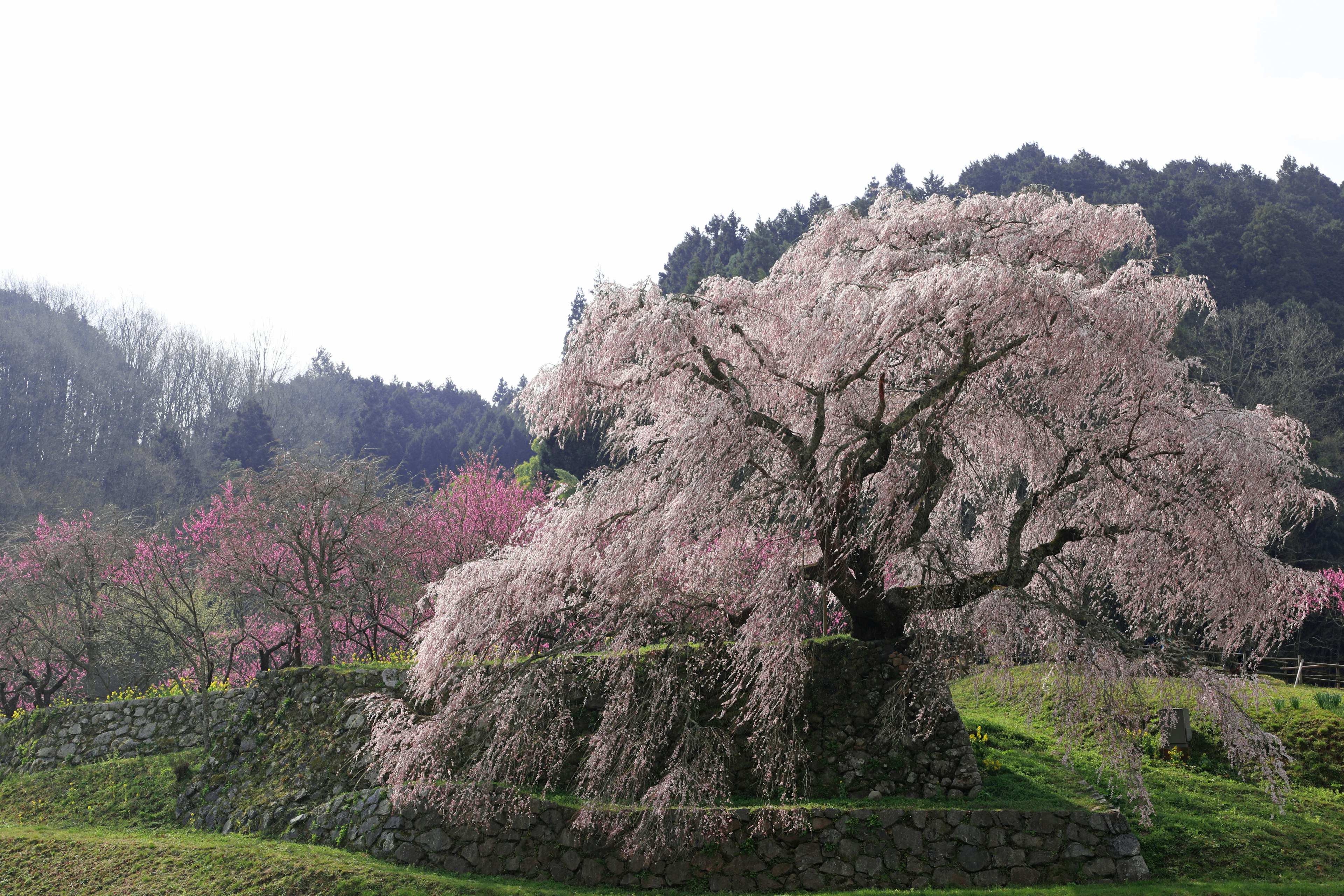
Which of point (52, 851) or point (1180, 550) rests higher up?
point (1180, 550)

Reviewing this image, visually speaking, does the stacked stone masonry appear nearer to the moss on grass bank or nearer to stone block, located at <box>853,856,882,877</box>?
stone block, located at <box>853,856,882,877</box>

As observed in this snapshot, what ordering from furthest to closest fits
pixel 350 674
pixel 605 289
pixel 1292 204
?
pixel 1292 204 < pixel 350 674 < pixel 605 289

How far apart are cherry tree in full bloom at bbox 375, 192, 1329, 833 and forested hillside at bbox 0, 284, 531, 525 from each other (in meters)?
26.7

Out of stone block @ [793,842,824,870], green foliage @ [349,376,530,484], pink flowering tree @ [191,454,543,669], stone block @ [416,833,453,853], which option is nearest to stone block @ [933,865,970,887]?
stone block @ [793,842,824,870]

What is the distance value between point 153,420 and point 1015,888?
44.6 meters

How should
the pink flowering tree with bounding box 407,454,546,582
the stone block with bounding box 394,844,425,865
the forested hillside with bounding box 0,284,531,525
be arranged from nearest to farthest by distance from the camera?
the stone block with bounding box 394,844,425,865, the pink flowering tree with bounding box 407,454,546,582, the forested hillside with bounding box 0,284,531,525

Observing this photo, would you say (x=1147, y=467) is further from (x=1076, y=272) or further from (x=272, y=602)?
(x=272, y=602)

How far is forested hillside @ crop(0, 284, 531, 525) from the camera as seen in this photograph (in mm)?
35281

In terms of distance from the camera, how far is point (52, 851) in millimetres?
8797

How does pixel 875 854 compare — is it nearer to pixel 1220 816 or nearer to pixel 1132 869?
pixel 1132 869

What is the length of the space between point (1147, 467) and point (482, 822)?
272 inches

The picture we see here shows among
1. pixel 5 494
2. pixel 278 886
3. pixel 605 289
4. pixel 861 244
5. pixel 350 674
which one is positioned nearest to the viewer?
pixel 278 886

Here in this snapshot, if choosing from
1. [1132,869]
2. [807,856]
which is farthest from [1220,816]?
[807,856]

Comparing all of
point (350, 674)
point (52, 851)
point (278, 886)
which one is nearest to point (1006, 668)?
point (278, 886)
